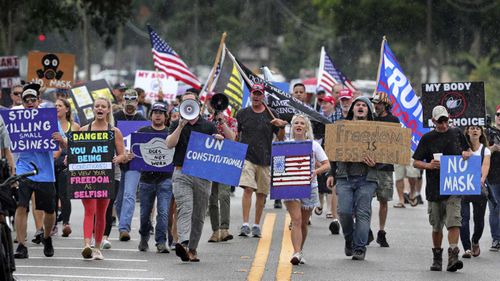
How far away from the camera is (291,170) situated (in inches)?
608

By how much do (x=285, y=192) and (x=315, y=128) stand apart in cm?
577

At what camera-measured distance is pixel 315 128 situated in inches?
828

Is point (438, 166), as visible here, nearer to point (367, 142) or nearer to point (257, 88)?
point (367, 142)

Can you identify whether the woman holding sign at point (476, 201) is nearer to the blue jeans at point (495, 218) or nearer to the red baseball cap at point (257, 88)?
the blue jeans at point (495, 218)

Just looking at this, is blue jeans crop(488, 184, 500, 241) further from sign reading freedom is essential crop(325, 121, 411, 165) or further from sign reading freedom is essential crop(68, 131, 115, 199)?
sign reading freedom is essential crop(68, 131, 115, 199)

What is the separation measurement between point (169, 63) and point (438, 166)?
11750 millimetres

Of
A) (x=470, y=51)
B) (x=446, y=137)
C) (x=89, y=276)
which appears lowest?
(x=89, y=276)

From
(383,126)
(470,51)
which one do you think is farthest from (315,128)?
(470,51)

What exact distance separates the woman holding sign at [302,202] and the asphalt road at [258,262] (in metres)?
0.25

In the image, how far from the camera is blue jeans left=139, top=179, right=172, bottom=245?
1617 cm

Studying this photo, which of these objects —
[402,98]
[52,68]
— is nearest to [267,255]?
[402,98]

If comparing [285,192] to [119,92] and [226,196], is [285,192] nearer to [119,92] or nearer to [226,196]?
[226,196]

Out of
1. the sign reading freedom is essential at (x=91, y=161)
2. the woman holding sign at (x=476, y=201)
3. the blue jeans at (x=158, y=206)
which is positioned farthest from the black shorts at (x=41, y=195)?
the woman holding sign at (x=476, y=201)

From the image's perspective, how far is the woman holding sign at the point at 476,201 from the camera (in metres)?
16.6
